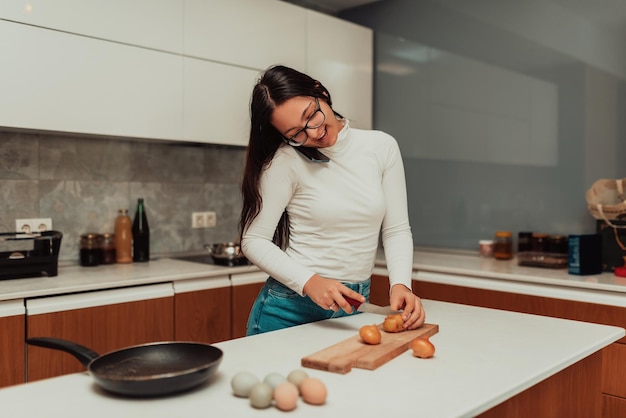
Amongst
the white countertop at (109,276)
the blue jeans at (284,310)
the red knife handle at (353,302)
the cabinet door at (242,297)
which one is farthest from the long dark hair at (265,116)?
the cabinet door at (242,297)

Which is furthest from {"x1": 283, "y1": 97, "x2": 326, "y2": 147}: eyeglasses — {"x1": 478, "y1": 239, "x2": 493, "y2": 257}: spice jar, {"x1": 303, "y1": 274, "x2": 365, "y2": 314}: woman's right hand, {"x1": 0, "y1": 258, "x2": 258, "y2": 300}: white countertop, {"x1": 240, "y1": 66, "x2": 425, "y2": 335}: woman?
{"x1": 478, "y1": 239, "x2": 493, "y2": 257}: spice jar

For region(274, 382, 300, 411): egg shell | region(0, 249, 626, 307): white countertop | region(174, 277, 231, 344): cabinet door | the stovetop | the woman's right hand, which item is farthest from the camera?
the stovetop

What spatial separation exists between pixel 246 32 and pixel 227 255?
1.20 m

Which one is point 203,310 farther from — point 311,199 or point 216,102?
point 311,199

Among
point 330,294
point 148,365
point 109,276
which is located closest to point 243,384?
point 148,365

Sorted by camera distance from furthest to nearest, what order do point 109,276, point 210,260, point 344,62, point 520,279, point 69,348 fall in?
point 344,62, point 210,260, point 520,279, point 109,276, point 69,348

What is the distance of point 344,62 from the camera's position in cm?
378

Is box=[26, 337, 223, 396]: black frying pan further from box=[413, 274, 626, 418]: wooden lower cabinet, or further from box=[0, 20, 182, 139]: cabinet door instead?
box=[413, 274, 626, 418]: wooden lower cabinet

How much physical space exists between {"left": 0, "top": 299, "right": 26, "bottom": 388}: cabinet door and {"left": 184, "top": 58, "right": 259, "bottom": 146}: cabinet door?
1.18 meters

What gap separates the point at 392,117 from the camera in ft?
13.1

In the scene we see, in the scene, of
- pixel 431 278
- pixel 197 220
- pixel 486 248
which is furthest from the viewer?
pixel 197 220

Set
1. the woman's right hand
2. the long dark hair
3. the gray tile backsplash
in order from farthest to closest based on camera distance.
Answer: the gray tile backsplash → the long dark hair → the woman's right hand

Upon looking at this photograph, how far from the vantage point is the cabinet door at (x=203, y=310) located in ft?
8.89

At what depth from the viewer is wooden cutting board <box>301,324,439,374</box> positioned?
49.6 inches
